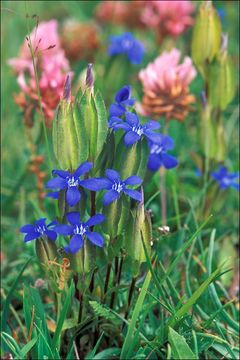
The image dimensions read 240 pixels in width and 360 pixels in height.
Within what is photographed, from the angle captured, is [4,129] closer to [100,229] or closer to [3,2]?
[3,2]

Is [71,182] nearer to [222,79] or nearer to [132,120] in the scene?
[132,120]

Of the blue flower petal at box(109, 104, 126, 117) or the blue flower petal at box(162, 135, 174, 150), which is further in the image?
the blue flower petal at box(162, 135, 174, 150)

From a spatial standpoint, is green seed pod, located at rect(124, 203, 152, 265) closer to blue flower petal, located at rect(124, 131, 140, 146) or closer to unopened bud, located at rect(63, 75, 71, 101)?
blue flower petal, located at rect(124, 131, 140, 146)

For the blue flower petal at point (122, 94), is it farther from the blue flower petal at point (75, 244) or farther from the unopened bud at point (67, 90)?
the blue flower petal at point (75, 244)

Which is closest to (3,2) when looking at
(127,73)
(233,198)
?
(127,73)

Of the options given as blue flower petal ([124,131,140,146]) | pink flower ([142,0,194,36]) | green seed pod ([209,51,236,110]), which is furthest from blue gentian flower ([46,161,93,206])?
pink flower ([142,0,194,36])

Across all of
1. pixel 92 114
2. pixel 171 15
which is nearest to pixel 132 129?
pixel 92 114
